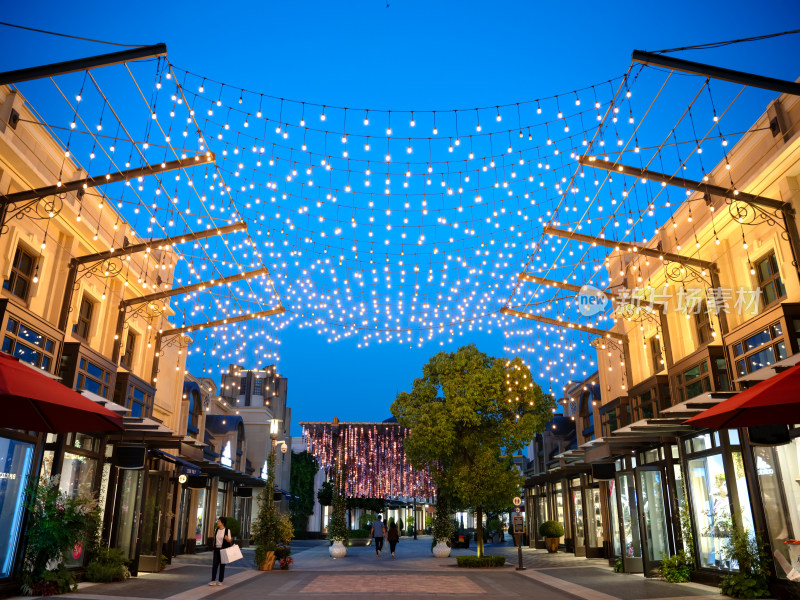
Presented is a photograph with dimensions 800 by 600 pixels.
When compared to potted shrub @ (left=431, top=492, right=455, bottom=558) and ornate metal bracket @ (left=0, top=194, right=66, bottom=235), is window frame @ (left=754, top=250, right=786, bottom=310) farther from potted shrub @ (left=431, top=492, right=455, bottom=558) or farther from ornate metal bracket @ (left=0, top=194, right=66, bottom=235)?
potted shrub @ (left=431, top=492, right=455, bottom=558)

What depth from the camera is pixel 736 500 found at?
38.8 feet

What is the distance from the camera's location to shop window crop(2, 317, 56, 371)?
10.6 m

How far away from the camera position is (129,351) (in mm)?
17031

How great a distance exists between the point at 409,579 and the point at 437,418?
572 cm

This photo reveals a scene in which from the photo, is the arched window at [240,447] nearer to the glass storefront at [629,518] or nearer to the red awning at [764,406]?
the glass storefront at [629,518]

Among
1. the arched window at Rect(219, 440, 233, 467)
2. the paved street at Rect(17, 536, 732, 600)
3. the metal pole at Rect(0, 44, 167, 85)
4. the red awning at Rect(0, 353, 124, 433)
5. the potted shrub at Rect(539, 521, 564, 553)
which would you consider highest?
the metal pole at Rect(0, 44, 167, 85)

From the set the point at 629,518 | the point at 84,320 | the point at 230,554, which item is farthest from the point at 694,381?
the point at 84,320

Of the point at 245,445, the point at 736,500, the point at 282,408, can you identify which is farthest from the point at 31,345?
the point at 282,408

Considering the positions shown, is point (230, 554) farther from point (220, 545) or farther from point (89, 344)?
point (89, 344)

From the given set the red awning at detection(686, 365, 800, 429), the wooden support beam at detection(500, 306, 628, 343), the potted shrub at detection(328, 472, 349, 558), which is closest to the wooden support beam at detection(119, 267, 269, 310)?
the wooden support beam at detection(500, 306, 628, 343)

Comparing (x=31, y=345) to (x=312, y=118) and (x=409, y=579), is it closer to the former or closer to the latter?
(x=409, y=579)

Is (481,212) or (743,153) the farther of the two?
(481,212)

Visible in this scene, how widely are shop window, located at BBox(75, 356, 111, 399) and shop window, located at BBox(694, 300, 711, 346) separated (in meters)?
13.6

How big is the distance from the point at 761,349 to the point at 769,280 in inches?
50.6
